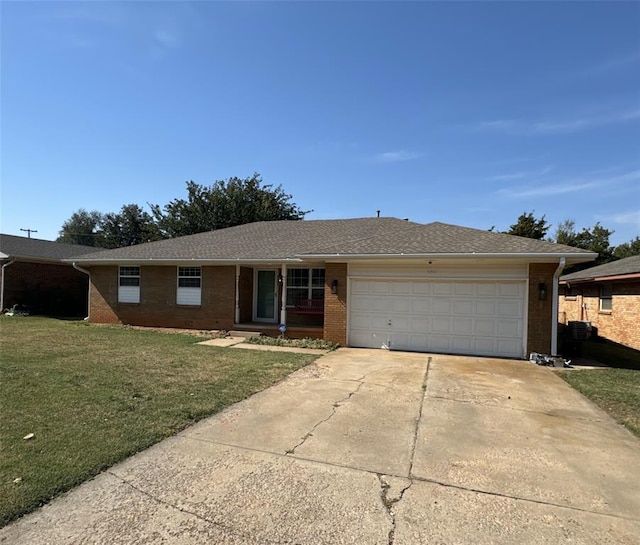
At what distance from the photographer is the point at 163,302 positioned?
15.4 m

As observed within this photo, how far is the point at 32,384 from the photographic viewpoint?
259 inches

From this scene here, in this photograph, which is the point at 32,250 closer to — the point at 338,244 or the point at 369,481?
the point at 338,244

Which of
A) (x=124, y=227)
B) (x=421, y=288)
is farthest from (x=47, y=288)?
(x=124, y=227)

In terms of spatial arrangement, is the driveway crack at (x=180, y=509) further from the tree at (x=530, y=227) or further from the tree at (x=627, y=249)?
the tree at (x=627, y=249)

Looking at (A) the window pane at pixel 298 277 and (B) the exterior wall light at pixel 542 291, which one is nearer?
(B) the exterior wall light at pixel 542 291

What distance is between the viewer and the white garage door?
1073 centimetres

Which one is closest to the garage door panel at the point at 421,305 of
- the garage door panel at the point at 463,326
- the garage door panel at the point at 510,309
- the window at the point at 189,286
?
the garage door panel at the point at 463,326

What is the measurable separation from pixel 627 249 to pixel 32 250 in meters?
50.3

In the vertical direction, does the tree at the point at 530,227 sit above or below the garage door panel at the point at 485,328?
above

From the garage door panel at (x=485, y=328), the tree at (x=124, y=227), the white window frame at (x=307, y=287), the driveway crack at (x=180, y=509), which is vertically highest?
the tree at (x=124, y=227)

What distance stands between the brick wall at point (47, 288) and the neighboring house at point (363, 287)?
6.09 metres

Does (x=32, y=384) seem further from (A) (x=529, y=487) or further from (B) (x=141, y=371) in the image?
(A) (x=529, y=487)

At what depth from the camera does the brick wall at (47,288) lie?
64.5 ft

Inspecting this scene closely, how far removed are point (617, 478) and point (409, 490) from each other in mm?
2132
